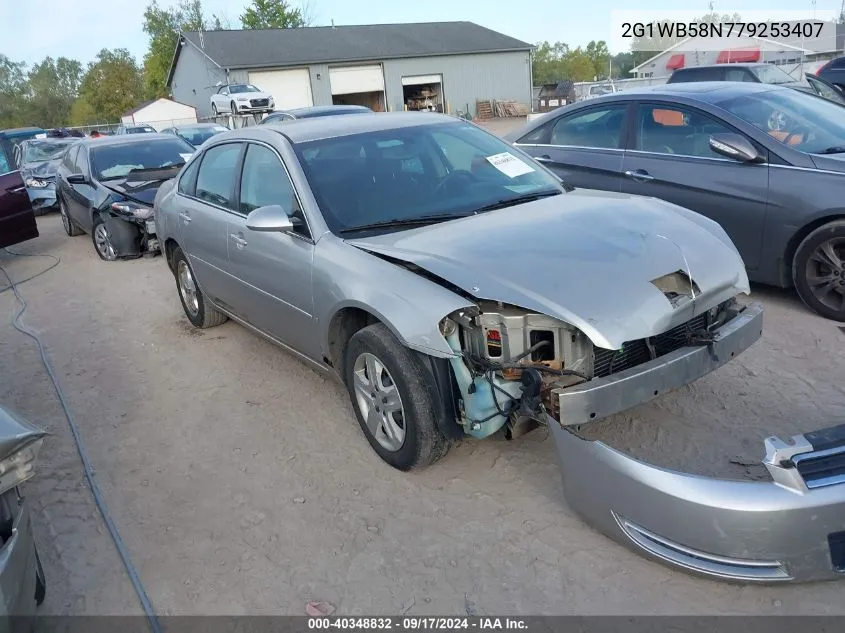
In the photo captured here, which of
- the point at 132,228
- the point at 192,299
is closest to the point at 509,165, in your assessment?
the point at 192,299

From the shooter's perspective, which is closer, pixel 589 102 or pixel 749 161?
pixel 749 161

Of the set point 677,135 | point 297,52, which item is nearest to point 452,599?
point 677,135

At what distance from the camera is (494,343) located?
10.5ft

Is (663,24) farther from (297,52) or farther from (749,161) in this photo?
(297,52)

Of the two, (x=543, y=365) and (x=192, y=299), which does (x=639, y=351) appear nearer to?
(x=543, y=365)

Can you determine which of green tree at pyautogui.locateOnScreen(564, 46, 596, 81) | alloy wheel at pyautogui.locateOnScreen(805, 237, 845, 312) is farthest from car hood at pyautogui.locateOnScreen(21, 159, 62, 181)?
green tree at pyautogui.locateOnScreen(564, 46, 596, 81)

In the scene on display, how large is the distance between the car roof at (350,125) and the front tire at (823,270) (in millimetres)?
2644

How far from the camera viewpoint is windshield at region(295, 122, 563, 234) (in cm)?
403

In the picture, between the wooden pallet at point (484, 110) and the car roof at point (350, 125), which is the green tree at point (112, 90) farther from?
the car roof at point (350, 125)

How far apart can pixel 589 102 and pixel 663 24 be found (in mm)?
12696

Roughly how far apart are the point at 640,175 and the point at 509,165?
1898mm

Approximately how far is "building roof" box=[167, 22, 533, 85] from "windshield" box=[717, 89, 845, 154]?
115 feet

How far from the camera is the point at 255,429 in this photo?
14.5ft

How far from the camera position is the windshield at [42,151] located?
16453mm
